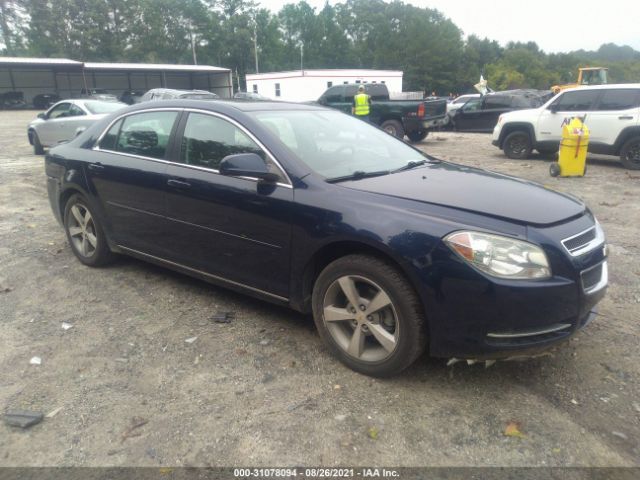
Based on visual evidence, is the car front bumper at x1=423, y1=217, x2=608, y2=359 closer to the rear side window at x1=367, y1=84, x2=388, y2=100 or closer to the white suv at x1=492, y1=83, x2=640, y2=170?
the white suv at x1=492, y1=83, x2=640, y2=170

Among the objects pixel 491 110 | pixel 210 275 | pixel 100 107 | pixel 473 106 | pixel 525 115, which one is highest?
pixel 100 107

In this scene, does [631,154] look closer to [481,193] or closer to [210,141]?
[481,193]

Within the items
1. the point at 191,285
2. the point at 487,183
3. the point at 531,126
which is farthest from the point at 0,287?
the point at 531,126

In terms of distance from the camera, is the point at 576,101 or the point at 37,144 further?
the point at 37,144

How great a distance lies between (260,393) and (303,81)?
1534 inches

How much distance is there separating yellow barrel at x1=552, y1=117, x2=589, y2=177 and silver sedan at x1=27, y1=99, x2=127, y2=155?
1010cm

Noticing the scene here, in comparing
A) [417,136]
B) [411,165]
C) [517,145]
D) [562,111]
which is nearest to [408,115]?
[417,136]

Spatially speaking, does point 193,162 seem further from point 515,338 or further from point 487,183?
point 515,338

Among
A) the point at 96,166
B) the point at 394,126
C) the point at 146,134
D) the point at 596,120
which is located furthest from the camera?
the point at 394,126

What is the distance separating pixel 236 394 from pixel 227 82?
46301 millimetres

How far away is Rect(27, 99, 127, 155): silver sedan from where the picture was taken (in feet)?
40.3

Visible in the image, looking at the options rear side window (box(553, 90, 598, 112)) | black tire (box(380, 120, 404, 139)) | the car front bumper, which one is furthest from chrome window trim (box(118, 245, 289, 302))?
black tire (box(380, 120, 404, 139))

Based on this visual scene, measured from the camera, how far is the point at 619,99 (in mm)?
10500

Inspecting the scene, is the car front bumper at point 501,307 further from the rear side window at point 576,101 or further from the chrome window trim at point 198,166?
the rear side window at point 576,101
